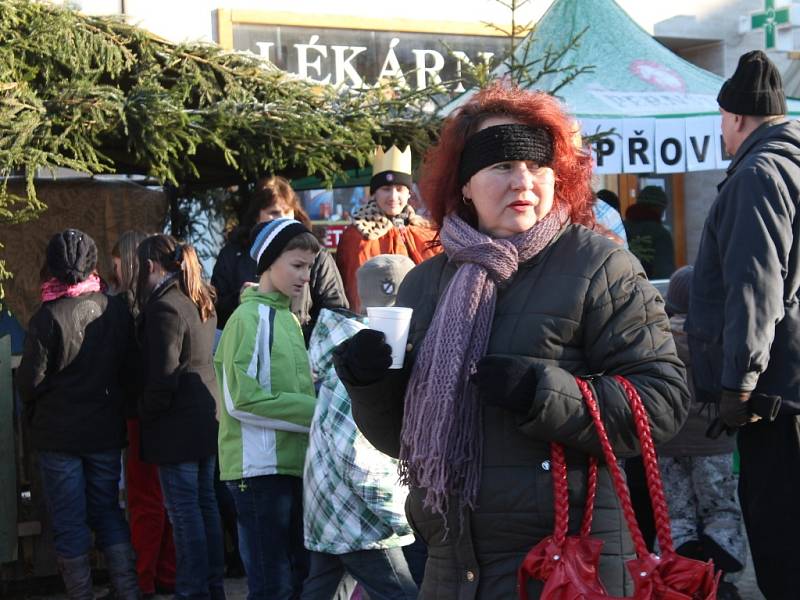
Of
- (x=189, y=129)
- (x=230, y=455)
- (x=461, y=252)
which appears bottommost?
(x=230, y=455)

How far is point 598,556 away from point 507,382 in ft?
1.41

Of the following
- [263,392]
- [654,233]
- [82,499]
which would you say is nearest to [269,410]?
[263,392]

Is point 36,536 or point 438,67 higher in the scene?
point 438,67

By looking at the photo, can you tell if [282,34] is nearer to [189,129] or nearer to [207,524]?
[189,129]

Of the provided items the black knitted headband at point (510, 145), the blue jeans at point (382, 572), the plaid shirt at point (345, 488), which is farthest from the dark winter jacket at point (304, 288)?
the black knitted headband at point (510, 145)

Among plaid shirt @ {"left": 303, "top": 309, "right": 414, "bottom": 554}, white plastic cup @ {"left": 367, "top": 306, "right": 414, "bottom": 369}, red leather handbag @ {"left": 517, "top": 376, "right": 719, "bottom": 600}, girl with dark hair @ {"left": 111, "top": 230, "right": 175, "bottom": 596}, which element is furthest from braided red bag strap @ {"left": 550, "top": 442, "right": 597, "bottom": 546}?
girl with dark hair @ {"left": 111, "top": 230, "right": 175, "bottom": 596}

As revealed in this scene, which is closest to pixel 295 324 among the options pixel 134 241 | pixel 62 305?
pixel 62 305

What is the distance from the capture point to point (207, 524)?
6000mm

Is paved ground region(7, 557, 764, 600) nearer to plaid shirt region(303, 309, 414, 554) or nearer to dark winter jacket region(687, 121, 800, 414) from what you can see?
dark winter jacket region(687, 121, 800, 414)

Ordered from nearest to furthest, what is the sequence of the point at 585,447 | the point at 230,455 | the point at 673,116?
the point at 585,447 → the point at 230,455 → the point at 673,116

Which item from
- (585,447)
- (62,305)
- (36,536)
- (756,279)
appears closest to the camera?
(585,447)

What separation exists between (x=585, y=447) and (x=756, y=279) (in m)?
1.75

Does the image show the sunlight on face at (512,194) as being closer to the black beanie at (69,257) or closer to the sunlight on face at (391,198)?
the black beanie at (69,257)

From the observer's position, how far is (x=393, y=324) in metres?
2.62
